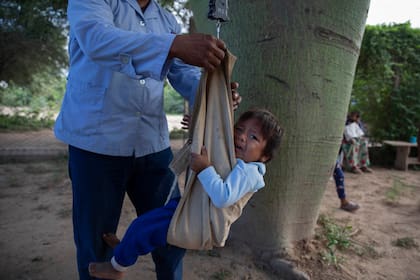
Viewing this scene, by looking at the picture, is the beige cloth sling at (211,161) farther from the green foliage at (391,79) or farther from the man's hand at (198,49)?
the green foliage at (391,79)

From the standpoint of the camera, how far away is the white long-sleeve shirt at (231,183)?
3.64ft

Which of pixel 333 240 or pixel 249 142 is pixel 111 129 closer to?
pixel 249 142

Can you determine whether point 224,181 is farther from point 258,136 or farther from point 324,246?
point 324,246

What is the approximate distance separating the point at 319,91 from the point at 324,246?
133 centimetres

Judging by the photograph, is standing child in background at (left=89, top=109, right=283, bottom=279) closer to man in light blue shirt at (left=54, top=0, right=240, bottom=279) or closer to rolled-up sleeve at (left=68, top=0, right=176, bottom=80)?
man in light blue shirt at (left=54, top=0, right=240, bottom=279)

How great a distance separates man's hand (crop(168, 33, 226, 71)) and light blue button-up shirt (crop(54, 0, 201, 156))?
4cm

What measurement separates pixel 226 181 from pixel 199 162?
0.12 m

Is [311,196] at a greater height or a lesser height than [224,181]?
lesser

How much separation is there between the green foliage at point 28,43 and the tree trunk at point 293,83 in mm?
6757

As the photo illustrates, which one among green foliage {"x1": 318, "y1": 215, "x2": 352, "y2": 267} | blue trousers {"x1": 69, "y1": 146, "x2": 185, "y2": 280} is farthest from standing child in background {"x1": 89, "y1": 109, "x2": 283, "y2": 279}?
green foliage {"x1": 318, "y1": 215, "x2": 352, "y2": 267}

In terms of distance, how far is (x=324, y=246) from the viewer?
259cm

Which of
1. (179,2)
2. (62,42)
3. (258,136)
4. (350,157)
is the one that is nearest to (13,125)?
(62,42)

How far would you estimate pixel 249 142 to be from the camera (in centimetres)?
130

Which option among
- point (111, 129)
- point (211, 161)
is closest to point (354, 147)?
point (211, 161)
